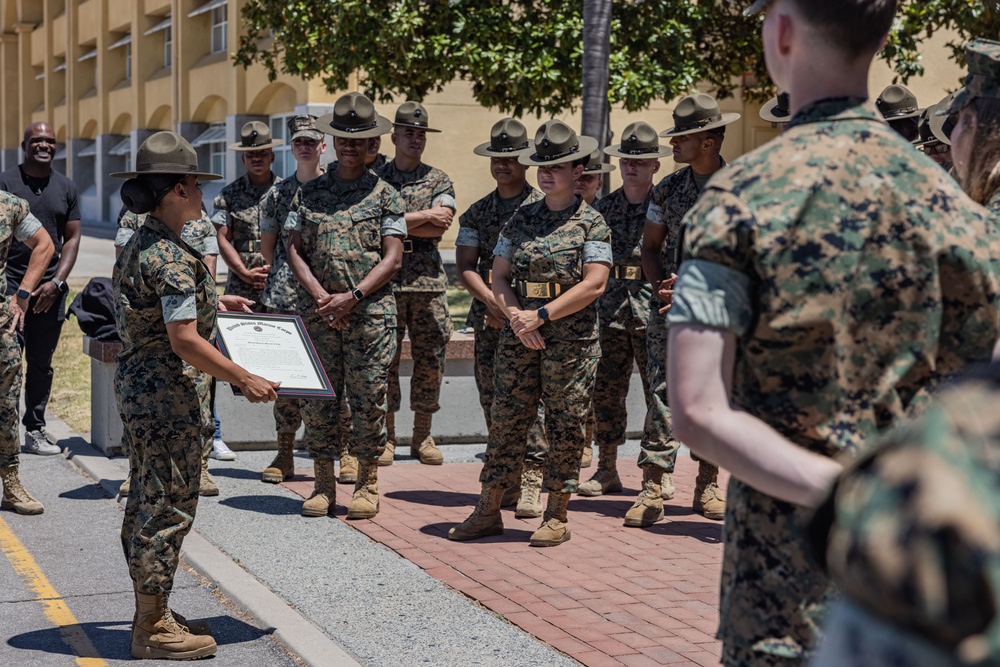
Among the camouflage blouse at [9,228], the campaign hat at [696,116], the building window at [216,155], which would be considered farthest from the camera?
the building window at [216,155]

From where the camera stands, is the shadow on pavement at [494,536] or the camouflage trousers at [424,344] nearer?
the shadow on pavement at [494,536]

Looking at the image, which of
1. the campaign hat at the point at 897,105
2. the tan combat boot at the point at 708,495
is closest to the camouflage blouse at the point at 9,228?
the tan combat boot at the point at 708,495

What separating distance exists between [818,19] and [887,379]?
666 millimetres

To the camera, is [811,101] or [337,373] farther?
[337,373]

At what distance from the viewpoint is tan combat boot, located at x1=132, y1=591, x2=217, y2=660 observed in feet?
17.0

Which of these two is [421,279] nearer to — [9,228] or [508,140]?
[508,140]

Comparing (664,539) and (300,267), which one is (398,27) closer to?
(300,267)

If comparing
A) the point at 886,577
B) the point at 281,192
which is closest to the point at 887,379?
the point at 886,577

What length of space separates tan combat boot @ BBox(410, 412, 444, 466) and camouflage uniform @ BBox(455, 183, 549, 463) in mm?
655

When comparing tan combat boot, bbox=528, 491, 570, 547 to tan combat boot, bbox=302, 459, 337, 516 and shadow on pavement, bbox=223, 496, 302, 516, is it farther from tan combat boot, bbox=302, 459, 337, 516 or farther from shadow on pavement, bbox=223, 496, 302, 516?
shadow on pavement, bbox=223, 496, 302, 516

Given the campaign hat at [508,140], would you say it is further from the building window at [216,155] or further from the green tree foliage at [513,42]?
the building window at [216,155]

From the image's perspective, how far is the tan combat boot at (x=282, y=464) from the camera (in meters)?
8.67

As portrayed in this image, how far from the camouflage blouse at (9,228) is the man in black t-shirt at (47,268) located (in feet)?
4.92

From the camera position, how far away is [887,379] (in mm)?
2344
